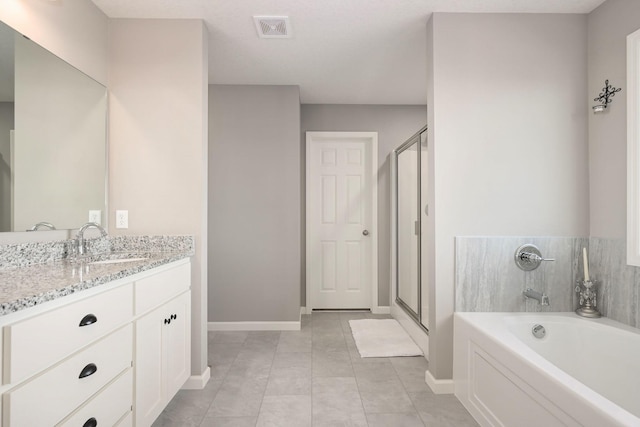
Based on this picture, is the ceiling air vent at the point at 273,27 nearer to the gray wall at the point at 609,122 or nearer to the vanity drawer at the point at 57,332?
the vanity drawer at the point at 57,332

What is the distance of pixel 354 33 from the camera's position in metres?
2.43

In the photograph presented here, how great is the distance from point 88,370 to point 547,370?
1727 mm

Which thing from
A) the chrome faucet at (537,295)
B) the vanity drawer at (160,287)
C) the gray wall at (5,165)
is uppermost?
the gray wall at (5,165)

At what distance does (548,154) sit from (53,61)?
2982 mm

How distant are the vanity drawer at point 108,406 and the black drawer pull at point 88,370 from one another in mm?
100

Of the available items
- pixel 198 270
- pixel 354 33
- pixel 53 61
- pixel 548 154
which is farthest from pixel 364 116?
pixel 53 61

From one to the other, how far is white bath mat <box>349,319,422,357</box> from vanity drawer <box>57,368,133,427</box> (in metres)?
1.78

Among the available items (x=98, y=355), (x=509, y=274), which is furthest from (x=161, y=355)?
(x=509, y=274)

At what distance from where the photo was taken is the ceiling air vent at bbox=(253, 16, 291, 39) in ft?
7.31

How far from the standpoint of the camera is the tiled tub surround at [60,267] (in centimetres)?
99

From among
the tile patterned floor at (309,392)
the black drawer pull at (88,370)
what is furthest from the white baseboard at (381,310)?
the black drawer pull at (88,370)

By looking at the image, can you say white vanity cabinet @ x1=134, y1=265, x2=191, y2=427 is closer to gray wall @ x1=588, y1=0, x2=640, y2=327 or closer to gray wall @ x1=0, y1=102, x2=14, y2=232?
gray wall @ x1=0, y1=102, x2=14, y2=232

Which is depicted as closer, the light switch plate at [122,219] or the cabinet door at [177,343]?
the cabinet door at [177,343]

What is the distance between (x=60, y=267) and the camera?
4.97 ft
